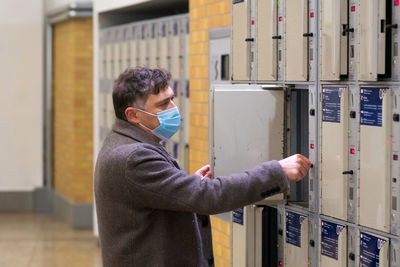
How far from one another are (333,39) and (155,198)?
3.75 feet

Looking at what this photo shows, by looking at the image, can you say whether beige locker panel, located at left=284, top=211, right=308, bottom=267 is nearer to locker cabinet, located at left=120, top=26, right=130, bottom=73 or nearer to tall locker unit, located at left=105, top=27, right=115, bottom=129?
locker cabinet, located at left=120, top=26, right=130, bottom=73

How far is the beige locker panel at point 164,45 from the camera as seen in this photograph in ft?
25.7

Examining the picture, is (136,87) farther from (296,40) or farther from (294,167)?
(296,40)

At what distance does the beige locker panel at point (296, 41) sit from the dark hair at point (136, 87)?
789mm

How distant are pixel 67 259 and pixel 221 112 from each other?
5.46 meters

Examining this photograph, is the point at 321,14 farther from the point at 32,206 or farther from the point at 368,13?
the point at 32,206

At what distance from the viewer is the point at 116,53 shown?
916cm

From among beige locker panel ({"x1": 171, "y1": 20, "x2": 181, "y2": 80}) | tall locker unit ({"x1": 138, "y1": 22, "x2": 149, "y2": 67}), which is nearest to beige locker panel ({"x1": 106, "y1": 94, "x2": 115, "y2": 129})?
tall locker unit ({"x1": 138, "y1": 22, "x2": 149, "y2": 67})

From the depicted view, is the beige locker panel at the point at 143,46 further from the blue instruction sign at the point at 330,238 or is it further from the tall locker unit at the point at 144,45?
the blue instruction sign at the point at 330,238

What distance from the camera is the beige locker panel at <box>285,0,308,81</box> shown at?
410 centimetres

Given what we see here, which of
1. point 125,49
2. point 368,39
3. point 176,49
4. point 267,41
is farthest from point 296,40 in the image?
point 125,49

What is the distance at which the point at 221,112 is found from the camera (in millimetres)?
4285

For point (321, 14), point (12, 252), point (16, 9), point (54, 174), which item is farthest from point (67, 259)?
point (321, 14)

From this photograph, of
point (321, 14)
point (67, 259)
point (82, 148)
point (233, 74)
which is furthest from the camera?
point (82, 148)
